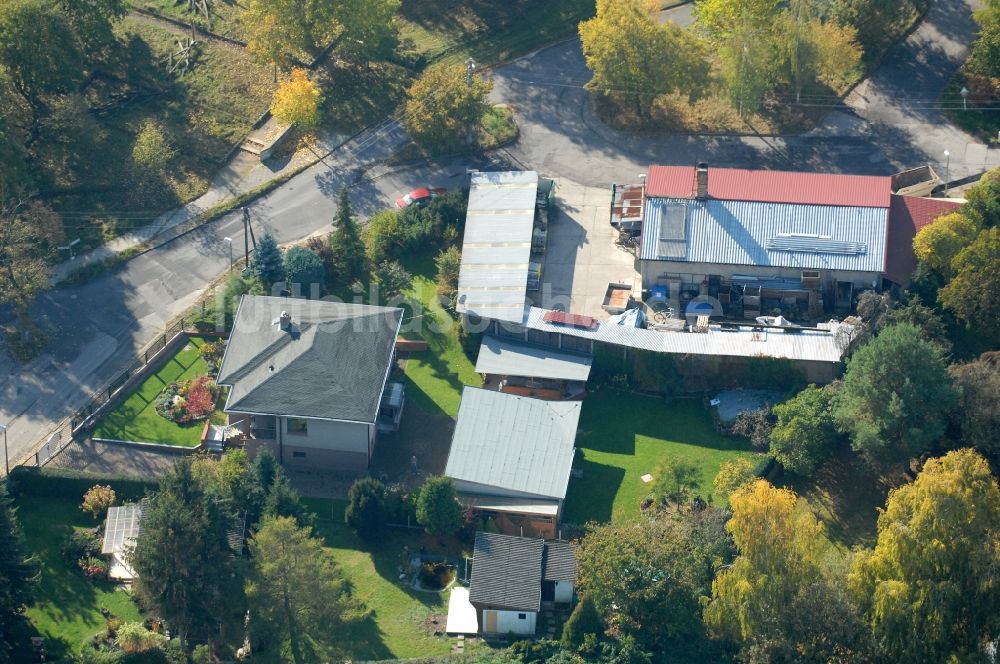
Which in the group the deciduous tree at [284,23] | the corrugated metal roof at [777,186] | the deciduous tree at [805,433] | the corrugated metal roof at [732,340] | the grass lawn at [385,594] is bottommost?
the grass lawn at [385,594]

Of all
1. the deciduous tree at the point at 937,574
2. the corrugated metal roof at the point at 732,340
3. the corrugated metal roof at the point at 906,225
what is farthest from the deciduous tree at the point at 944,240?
the deciduous tree at the point at 937,574

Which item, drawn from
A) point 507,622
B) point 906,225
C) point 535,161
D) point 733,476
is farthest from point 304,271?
point 906,225

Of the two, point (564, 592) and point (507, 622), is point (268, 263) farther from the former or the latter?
point (564, 592)

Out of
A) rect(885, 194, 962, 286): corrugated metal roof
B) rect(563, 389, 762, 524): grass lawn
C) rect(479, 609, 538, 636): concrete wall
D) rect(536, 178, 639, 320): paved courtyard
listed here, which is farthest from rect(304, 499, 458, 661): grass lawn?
rect(885, 194, 962, 286): corrugated metal roof

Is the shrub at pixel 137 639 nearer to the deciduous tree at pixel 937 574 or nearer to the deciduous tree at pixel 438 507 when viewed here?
the deciduous tree at pixel 438 507

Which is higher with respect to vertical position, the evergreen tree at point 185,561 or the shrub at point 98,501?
the evergreen tree at point 185,561

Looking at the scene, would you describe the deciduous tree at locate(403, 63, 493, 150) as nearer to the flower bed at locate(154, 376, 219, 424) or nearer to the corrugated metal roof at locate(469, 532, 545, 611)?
the flower bed at locate(154, 376, 219, 424)

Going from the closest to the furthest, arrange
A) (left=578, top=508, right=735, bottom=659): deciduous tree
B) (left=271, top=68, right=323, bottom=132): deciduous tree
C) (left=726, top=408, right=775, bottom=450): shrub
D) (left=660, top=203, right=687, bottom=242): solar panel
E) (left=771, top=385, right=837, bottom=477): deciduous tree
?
(left=578, top=508, right=735, bottom=659): deciduous tree < (left=771, top=385, right=837, bottom=477): deciduous tree < (left=726, top=408, right=775, bottom=450): shrub < (left=660, top=203, right=687, bottom=242): solar panel < (left=271, top=68, right=323, bottom=132): deciduous tree
